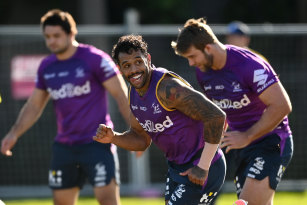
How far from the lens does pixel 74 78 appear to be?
6.78m

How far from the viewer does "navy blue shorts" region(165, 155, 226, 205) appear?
5.08 m

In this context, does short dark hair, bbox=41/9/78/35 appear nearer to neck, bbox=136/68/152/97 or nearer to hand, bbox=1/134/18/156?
hand, bbox=1/134/18/156

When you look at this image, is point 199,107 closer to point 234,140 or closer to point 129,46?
point 129,46

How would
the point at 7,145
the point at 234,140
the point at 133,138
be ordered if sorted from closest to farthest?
the point at 133,138
the point at 234,140
the point at 7,145

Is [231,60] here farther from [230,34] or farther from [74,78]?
[230,34]

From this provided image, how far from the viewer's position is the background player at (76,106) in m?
6.76

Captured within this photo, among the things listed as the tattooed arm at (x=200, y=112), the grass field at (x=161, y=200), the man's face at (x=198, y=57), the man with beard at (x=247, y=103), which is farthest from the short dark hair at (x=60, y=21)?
the grass field at (x=161, y=200)

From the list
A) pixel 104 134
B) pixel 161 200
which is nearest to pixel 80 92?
pixel 104 134

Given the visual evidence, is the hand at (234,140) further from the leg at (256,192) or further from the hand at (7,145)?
the hand at (7,145)

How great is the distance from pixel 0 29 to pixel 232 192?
438cm

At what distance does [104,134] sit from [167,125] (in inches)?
19.2

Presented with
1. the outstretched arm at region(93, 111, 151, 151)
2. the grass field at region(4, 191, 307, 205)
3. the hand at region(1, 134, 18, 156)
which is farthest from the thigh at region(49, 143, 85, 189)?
the grass field at region(4, 191, 307, 205)

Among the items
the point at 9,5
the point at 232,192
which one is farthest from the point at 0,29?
the point at 9,5

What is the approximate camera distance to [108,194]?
660cm
